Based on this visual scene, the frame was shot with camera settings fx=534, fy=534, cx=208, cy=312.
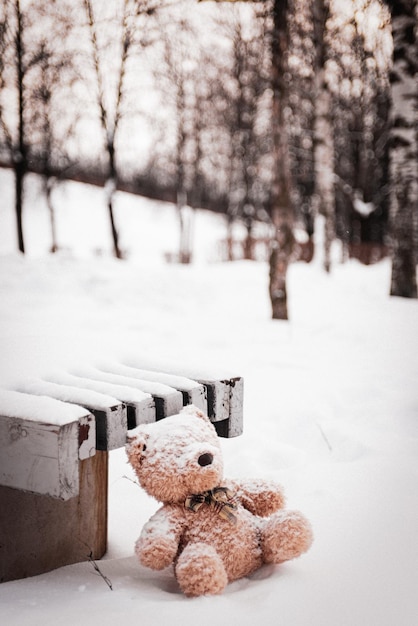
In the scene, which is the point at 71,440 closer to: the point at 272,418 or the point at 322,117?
the point at 272,418

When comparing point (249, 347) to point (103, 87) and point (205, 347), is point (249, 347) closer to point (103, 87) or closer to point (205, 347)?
point (205, 347)

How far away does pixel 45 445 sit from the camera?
1.66 m

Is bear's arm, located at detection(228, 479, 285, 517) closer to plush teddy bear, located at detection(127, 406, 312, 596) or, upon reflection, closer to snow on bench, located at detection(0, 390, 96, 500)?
plush teddy bear, located at detection(127, 406, 312, 596)

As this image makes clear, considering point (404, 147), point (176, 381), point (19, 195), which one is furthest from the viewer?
point (19, 195)

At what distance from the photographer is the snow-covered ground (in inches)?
66.9

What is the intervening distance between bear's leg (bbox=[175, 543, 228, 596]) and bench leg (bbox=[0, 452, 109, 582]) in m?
0.55

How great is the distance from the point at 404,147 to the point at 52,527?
8.02 meters

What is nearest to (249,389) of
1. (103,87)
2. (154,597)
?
(154,597)

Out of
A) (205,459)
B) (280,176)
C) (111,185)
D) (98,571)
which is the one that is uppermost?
(111,185)

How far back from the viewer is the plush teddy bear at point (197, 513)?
1788 millimetres

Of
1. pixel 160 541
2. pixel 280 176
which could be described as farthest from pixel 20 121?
pixel 160 541

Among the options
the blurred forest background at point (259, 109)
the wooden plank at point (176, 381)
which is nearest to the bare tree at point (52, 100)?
the blurred forest background at point (259, 109)

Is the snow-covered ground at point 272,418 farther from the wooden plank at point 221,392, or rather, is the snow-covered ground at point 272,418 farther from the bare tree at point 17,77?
the bare tree at point 17,77

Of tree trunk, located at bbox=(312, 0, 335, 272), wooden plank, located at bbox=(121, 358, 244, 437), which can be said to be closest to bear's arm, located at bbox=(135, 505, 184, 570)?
wooden plank, located at bbox=(121, 358, 244, 437)
